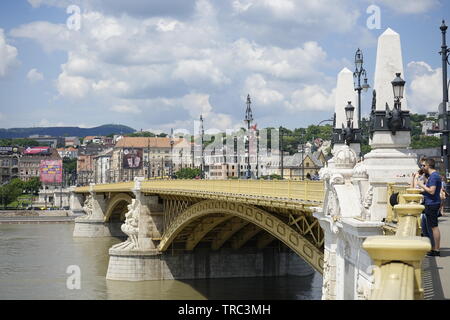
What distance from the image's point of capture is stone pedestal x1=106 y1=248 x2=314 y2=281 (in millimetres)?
45250

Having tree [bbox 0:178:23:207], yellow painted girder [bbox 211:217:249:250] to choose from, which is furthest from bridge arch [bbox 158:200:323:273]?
tree [bbox 0:178:23:207]

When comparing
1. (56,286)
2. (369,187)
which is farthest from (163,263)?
(369,187)

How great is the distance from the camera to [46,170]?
547 ft

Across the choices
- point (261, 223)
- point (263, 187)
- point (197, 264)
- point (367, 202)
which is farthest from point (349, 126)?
point (197, 264)

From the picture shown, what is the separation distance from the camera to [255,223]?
28750mm

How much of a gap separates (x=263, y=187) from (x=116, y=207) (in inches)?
2355

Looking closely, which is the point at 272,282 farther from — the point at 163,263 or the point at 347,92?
the point at 347,92

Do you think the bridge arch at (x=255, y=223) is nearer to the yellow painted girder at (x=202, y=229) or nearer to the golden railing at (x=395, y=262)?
the yellow painted girder at (x=202, y=229)

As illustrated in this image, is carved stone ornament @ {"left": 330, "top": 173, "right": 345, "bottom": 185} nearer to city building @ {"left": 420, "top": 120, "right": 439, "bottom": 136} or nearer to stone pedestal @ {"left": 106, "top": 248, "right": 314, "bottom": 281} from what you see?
city building @ {"left": 420, "top": 120, "right": 439, "bottom": 136}

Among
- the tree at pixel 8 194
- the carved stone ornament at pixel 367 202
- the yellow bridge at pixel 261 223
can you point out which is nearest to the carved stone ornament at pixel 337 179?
the carved stone ornament at pixel 367 202

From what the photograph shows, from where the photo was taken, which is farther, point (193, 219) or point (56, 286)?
point (56, 286)

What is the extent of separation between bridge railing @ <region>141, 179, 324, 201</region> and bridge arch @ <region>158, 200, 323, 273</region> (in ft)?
2.80

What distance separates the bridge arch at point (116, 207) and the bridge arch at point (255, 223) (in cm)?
3053
